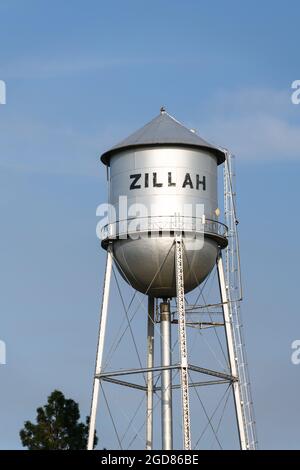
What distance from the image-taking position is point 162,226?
46062mm

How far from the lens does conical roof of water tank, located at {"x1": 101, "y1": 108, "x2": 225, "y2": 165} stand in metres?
46.7

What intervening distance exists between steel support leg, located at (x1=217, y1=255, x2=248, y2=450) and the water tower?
31 mm

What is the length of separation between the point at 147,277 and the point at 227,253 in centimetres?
321

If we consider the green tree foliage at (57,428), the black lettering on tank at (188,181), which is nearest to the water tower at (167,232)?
the black lettering on tank at (188,181)

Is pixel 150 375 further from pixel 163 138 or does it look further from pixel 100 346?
pixel 163 138

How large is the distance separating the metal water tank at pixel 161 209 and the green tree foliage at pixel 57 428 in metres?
15.8

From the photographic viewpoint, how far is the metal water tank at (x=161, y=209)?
Answer: 1819 inches

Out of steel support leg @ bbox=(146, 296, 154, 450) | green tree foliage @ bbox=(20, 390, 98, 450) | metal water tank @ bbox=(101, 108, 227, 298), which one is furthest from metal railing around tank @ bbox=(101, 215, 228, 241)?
green tree foliage @ bbox=(20, 390, 98, 450)

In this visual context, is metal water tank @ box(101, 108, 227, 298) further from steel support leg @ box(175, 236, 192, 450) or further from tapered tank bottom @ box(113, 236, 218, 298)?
steel support leg @ box(175, 236, 192, 450)

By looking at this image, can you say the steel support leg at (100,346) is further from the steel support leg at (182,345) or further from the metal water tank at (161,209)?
the steel support leg at (182,345)

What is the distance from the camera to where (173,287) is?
155 feet

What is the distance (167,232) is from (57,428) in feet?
60.0
